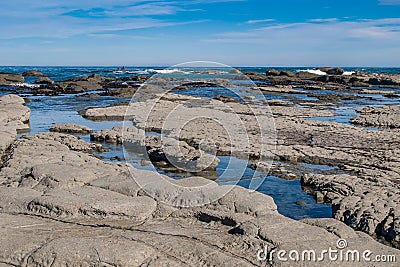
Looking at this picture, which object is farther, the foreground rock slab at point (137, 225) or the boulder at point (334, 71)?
the boulder at point (334, 71)

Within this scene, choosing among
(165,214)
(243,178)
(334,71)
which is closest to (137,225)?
(165,214)

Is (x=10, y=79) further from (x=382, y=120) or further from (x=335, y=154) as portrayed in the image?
(x=335, y=154)

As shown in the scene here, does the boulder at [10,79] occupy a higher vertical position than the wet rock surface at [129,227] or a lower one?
higher

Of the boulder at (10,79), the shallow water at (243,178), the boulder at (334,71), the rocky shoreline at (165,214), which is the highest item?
the boulder at (334,71)

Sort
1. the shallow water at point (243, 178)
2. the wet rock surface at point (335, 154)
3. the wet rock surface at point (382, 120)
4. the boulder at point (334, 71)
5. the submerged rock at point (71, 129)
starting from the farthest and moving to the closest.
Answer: the boulder at point (334, 71), the wet rock surface at point (382, 120), the submerged rock at point (71, 129), the shallow water at point (243, 178), the wet rock surface at point (335, 154)

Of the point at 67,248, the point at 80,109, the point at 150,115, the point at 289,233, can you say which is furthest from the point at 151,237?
the point at 80,109

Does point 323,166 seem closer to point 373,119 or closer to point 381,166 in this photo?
point 381,166

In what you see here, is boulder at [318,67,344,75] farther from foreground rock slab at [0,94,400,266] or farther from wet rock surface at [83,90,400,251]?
foreground rock slab at [0,94,400,266]

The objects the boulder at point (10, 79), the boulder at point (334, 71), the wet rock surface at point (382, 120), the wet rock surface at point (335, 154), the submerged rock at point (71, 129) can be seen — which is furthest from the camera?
the boulder at point (334, 71)

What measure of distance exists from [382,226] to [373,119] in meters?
14.0

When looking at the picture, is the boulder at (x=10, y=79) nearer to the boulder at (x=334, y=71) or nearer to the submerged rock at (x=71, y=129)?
the submerged rock at (x=71, y=129)

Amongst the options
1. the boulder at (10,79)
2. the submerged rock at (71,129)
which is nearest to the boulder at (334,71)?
the boulder at (10,79)

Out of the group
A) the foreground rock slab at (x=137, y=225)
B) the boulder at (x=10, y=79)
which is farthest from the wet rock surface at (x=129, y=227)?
the boulder at (x=10, y=79)

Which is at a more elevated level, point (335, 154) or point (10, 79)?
point (10, 79)
